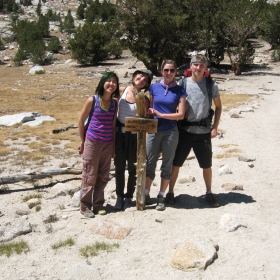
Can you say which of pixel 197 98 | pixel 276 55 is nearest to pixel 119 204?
pixel 197 98

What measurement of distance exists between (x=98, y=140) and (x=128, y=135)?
40cm

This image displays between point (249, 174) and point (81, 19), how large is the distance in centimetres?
7220

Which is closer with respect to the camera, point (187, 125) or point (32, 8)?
point (187, 125)

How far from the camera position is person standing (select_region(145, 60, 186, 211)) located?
14.9ft

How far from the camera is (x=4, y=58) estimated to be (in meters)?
45.2

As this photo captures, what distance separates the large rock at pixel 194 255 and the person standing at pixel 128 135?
58.6 inches

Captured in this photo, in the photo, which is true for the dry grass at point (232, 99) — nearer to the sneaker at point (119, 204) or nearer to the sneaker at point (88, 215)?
the sneaker at point (119, 204)

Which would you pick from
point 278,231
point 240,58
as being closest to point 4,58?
point 240,58

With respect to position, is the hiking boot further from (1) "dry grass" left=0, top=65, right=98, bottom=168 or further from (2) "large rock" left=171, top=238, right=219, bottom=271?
(1) "dry grass" left=0, top=65, right=98, bottom=168

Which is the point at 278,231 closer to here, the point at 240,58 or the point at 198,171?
the point at 198,171

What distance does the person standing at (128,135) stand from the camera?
4609mm

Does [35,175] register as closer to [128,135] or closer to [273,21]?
[128,135]

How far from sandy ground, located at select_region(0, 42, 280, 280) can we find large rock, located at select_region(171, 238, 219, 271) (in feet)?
0.20

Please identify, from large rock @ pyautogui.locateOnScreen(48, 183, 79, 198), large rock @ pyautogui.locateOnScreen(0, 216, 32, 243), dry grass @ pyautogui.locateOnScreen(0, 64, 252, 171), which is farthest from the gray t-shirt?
dry grass @ pyautogui.locateOnScreen(0, 64, 252, 171)
